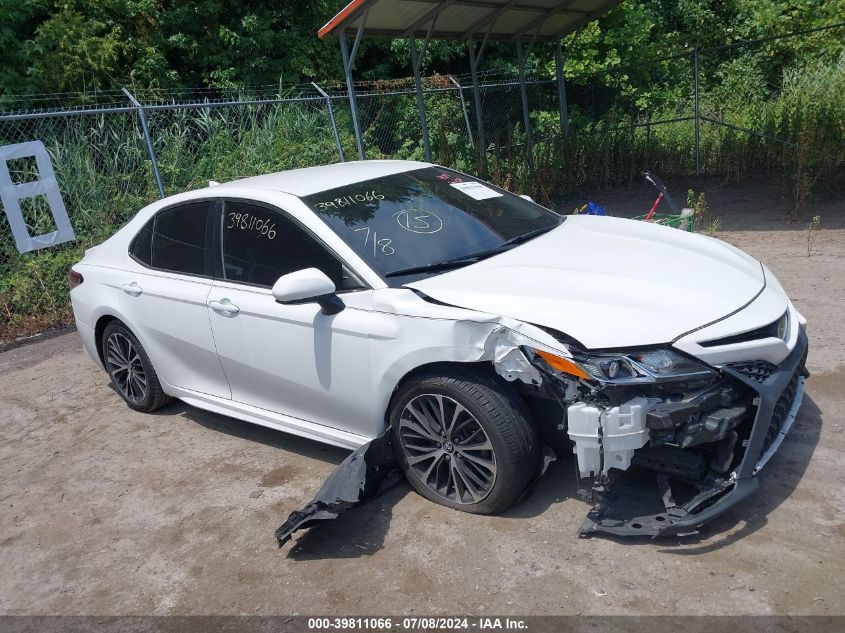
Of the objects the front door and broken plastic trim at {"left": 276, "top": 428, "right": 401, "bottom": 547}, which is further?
the front door

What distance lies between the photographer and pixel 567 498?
3885 millimetres

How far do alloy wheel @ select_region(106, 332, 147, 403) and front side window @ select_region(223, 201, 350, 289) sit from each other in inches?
52.9

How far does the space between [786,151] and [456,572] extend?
9.84 m

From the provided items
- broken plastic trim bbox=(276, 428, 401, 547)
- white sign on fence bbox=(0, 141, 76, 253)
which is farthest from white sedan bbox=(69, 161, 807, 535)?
white sign on fence bbox=(0, 141, 76, 253)

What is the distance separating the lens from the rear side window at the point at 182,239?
191 inches

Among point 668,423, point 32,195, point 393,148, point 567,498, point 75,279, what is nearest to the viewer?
point 668,423

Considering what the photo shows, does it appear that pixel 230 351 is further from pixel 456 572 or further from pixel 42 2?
pixel 42 2

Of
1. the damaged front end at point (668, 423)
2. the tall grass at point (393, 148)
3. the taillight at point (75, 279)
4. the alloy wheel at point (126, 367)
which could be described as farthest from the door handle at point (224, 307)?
the tall grass at point (393, 148)

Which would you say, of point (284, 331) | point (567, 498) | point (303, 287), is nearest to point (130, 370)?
point (284, 331)

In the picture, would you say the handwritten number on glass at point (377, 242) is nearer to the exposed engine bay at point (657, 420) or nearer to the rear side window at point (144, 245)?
the exposed engine bay at point (657, 420)

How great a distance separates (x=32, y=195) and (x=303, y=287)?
6.82 meters

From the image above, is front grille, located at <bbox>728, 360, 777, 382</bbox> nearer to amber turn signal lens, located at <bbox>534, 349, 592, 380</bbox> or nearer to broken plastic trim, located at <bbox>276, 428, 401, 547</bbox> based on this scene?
amber turn signal lens, located at <bbox>534, 349, 592, 380</bbox>

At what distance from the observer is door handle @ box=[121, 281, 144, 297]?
5199 millimetres

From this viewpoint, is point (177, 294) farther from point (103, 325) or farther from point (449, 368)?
point (449, 368)
